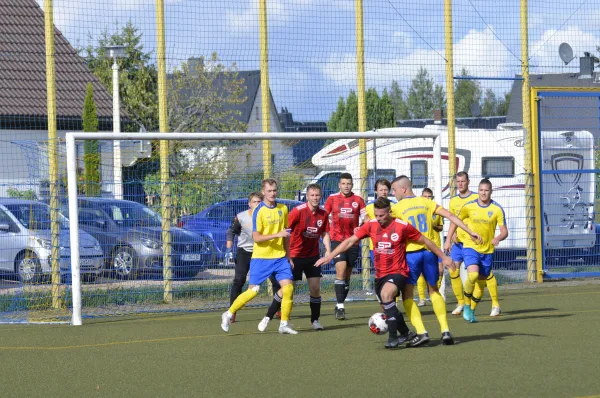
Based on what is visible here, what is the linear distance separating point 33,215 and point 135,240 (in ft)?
5.26

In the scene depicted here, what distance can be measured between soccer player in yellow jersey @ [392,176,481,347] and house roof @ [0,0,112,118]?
699 cm

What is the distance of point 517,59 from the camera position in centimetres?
1794

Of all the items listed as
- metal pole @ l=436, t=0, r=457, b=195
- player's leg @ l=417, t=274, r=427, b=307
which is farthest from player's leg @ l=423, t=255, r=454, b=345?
metal pole @ l=436, t=0, r=457, b=195

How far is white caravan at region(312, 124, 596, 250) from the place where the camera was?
1739 centimetres

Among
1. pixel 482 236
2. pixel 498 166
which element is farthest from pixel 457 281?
pixel 498 166

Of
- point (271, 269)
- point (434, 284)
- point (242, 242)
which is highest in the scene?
point (242, 242)

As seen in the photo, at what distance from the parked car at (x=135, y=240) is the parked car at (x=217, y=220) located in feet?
0.38

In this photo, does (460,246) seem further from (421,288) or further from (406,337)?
(406,337)

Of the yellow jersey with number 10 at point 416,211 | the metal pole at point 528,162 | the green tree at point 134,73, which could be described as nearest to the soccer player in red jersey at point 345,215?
the yellow jersey with number 10 at point 416,211

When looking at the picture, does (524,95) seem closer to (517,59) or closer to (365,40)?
(517,59)

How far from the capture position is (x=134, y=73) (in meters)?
19.1

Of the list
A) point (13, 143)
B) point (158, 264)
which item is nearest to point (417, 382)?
point (158, 264)

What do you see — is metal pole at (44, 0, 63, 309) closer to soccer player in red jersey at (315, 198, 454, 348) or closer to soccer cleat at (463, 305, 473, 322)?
soccer player in red jersey at (315, 198, 454, 348)

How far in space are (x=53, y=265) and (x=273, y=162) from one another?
4.07 m
